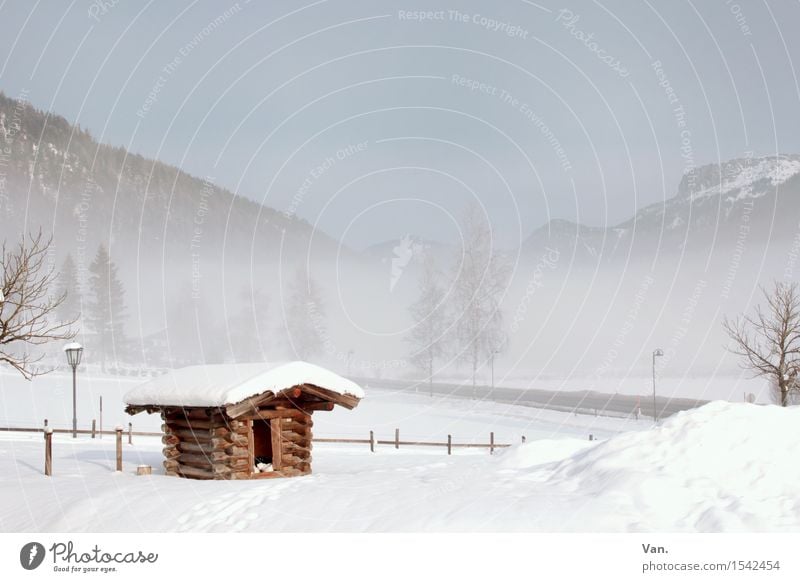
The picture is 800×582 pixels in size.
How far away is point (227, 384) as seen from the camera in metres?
18.4

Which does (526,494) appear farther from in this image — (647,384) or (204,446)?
(647,384)

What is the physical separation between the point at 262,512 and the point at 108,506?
3.85m

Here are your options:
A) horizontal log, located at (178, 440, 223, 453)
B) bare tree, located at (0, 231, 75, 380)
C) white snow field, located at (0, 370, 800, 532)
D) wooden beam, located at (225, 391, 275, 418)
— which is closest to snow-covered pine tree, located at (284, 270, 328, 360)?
bare tree, located at (0, 231, 75, 380)

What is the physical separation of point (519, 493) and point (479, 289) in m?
44.4

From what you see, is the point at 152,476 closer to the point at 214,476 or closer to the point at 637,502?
the point at 214,476

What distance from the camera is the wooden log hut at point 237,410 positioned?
18.5 m

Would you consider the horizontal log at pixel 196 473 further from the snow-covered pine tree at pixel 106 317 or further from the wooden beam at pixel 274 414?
the snow-covered pine tree at pixel 106 317

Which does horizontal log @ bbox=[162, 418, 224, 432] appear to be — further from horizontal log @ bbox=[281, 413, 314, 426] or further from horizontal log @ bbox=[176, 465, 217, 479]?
horizontal log @ bbox=[281, 413, 314, 426]

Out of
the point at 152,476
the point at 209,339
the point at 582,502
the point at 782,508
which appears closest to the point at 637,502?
the point at 582,502

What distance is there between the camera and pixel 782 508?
11336 millimetres

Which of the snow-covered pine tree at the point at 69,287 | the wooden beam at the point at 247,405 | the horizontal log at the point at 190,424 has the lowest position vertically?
the horizontal log at the point at 190,424

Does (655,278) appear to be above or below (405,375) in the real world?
above

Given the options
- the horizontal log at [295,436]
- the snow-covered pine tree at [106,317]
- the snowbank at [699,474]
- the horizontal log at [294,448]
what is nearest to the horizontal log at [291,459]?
the horizontal log at [294,448]

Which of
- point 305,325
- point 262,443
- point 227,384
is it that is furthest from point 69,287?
point 227,384
